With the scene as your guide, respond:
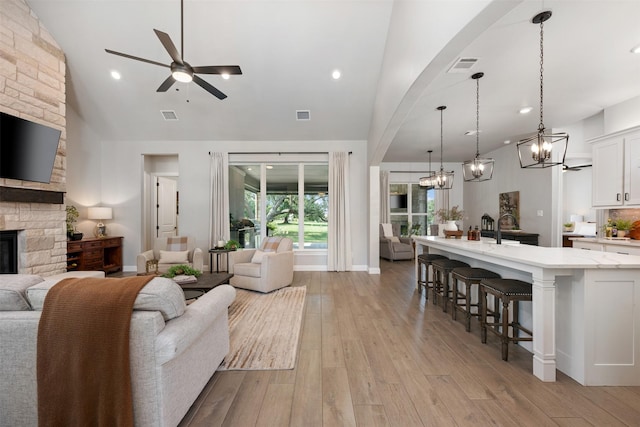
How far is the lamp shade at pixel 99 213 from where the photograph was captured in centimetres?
572

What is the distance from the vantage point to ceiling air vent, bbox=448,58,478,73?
10.5 ft

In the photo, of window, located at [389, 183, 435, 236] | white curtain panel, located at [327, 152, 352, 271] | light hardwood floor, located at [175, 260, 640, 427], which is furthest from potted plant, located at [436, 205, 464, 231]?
light hardwood floor, located at [175, 260, 640, 427]

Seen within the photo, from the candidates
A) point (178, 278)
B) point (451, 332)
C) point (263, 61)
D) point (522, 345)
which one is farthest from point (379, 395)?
point (263, 61)

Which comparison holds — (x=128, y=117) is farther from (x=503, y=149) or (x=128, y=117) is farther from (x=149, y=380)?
(x=503, y=149)

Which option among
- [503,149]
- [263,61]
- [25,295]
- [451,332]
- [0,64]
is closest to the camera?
[25,295]

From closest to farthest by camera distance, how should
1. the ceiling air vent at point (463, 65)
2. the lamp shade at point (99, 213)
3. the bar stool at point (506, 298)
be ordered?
the bar stool at point (506, 298), the ceiling air vent at point (463, 65), the lamp shade at point (99, 213)

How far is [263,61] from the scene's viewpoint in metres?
4.48

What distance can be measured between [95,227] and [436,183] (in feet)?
23.5

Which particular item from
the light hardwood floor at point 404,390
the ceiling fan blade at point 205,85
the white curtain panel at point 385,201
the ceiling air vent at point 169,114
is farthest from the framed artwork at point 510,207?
the ceiling air vent at point 169,114

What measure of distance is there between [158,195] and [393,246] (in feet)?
21.2

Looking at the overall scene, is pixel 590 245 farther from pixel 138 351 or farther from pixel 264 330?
pixel 138 351

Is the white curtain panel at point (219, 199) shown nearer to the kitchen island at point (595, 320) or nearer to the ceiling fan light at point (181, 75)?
the ceiling fan light at point (181, 75)

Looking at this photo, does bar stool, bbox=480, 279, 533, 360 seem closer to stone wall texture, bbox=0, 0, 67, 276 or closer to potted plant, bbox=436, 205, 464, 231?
stone wall texture, bbox=0, 0, 67, 276

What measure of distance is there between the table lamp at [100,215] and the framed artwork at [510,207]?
8.86m
